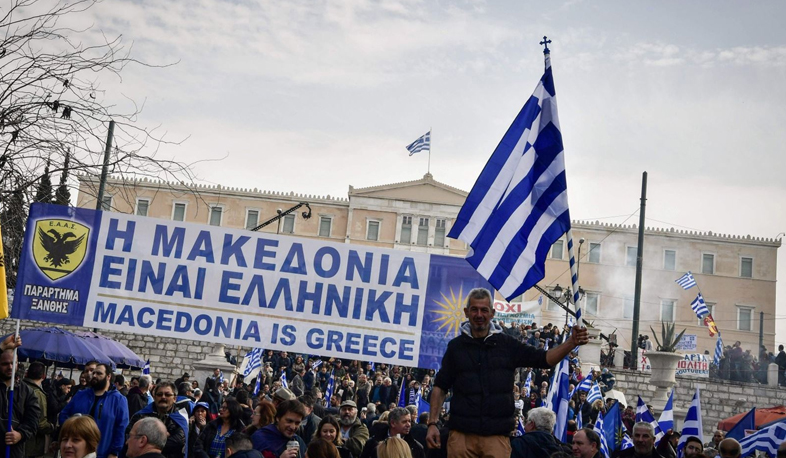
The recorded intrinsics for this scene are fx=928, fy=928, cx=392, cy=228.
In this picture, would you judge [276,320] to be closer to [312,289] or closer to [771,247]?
[312,289]

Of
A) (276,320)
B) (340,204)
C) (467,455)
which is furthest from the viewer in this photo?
(340,204)

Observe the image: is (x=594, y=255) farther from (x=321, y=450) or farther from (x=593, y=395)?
(x=321, y=450)

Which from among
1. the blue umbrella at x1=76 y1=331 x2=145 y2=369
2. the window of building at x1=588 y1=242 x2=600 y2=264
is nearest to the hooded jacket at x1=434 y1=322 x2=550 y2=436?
the blue umbrella at x1=76 y1=331 x2=145 y2=369

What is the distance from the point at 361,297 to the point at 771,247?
67227mm

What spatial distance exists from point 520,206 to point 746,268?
69.7 metres

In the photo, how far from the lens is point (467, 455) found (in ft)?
19.4

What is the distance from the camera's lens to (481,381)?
5926mm

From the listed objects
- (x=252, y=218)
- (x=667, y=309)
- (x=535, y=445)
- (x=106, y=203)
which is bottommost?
(x=535, y=445)

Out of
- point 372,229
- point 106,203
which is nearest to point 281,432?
point 106,203

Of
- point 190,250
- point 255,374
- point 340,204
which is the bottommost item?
point 255,374

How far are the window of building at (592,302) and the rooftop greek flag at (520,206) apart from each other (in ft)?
210

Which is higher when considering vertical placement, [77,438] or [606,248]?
[606,248]

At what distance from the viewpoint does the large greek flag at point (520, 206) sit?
7.16 metres

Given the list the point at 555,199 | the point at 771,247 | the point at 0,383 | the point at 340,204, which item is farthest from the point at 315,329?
the point at 771,247
